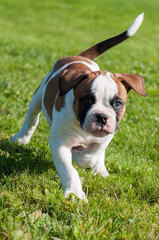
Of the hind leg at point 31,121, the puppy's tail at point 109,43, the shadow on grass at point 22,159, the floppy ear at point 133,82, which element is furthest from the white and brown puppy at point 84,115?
the puppy's tail at point 109,43

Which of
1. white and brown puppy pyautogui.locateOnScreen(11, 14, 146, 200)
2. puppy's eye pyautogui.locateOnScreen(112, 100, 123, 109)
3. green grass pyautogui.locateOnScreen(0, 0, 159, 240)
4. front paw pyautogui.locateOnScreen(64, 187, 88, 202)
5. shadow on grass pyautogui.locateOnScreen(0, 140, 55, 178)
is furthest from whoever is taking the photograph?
shadow on grass pyautogui.locateOnScreen(0, 140, 55, 178)

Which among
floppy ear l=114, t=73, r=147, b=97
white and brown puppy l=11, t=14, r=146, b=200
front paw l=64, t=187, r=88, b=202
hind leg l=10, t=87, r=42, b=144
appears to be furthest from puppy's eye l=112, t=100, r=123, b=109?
hind leg l=10, t=87, r=42, b=144

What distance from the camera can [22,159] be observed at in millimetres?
3861

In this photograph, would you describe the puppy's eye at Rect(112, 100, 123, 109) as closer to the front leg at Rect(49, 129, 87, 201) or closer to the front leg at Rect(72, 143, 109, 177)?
the front leg at Rect(72, 143, 109, 177)

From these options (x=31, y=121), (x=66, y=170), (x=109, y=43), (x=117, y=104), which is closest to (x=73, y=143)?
(x=66, y=170)

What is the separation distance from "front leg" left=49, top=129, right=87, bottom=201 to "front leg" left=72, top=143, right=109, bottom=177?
0.26 m

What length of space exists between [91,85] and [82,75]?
0.17 m

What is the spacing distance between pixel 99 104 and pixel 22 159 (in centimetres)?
118

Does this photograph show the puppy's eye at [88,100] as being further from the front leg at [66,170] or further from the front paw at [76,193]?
the front paw at [76,193]

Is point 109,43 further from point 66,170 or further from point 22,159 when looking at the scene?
point 66,170

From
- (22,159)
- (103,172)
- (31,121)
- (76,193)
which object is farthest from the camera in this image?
(31,121)

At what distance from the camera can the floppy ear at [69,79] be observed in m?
3.24

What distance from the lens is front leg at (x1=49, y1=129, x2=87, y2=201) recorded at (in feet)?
10.1

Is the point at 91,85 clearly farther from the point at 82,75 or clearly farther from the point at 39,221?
the point at 39,221
